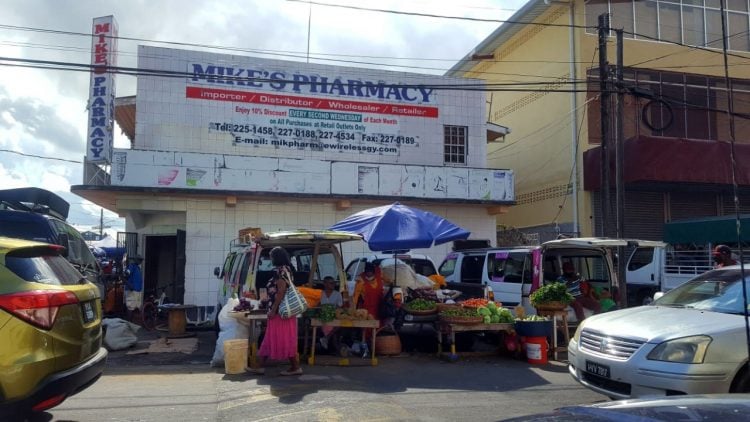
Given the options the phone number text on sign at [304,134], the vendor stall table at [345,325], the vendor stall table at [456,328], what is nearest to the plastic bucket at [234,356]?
the vendor stall table at [345,325]

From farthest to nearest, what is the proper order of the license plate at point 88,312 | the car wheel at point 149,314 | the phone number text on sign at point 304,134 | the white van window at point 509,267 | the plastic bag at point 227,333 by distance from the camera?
1. the phone number text on sign at point 304,134
2. the car wheel at point 149,314
3. the white van window at point 509,267
4. the plastic bag at point 227,333
5. the license plate at point 88,312

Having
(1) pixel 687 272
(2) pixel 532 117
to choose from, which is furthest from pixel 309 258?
(2) pixel 532 117

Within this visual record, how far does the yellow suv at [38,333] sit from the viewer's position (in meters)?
4.46

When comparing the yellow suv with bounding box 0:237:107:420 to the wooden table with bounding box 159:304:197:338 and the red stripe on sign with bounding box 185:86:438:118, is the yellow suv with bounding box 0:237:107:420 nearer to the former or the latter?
the wooden table with bounding box 159:304:197:338

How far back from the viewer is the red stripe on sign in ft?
53.3

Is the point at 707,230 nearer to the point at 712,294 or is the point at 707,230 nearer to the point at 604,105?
the point at 604,105

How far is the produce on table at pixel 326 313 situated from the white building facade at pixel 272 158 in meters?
6.92

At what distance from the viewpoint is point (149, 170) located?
1476 centimetres

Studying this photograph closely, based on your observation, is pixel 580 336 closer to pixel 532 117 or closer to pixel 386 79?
pixel 386 79

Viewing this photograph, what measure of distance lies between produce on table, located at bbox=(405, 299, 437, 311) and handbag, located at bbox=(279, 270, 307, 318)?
2188 millimetres

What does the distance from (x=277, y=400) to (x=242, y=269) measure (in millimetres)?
3838

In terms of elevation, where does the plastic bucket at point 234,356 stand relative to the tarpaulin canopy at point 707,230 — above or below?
below

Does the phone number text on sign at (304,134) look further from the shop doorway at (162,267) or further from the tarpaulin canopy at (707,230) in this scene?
the tarpaulin canopy at (707,230)

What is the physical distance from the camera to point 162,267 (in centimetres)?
1716
